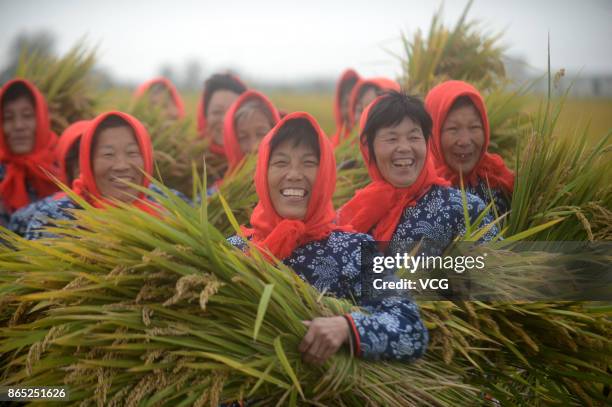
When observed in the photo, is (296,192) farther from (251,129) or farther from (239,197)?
(251,129)

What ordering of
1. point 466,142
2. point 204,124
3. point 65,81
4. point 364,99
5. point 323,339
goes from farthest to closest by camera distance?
point 204,124
point 364,99
point 65,81
point 466,142
point 323,339

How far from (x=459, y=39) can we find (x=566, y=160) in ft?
5.47

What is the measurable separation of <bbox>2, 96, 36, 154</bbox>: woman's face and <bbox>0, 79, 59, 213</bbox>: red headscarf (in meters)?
0.03

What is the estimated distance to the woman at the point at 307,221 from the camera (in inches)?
87.0

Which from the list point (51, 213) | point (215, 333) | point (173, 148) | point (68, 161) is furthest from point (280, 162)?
point (173, 148)

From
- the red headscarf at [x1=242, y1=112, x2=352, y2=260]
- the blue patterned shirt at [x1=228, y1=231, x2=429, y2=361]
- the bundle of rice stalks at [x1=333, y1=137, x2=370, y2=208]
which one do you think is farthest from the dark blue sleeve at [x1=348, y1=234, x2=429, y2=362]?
the bundle of rice stalks at [x1=333, y1=137, x2=370, y2=208]

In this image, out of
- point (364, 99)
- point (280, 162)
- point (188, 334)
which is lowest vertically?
point (188, 334)

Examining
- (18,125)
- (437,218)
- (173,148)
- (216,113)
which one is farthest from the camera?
(216,113)

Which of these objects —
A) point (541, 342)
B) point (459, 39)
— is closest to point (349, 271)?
point (541, 342)

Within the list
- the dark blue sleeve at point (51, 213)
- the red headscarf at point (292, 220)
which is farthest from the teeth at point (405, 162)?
the dark blue sleeve at point (51, 213)

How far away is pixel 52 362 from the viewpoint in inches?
75.1

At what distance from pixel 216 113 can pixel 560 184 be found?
3.04m

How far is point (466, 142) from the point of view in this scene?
9.66 feet

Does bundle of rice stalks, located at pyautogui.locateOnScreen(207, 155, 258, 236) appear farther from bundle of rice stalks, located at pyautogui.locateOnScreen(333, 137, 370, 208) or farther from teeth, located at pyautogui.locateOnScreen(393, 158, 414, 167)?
teeth, located at pyautogui.locateOnScreen(393, 158, 414, 167)
